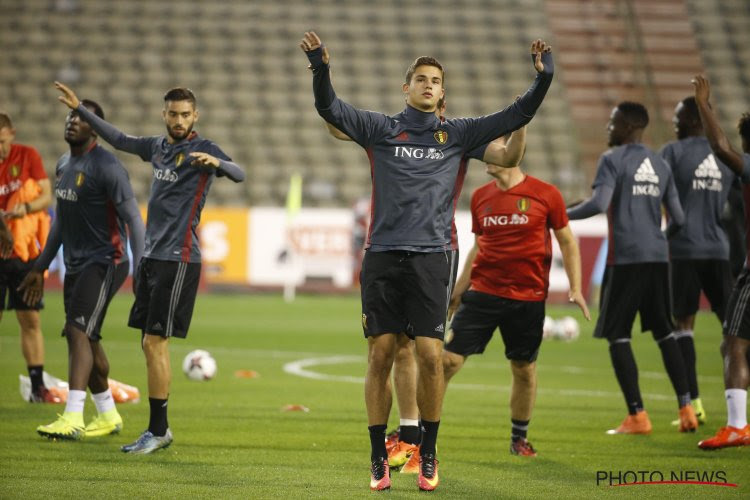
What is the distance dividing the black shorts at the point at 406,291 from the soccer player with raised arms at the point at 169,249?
57.2 inches

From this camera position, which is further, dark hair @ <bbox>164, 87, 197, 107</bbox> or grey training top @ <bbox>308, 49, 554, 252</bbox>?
dark hair @ <bbox>164, 87, 197, 107</bbox>

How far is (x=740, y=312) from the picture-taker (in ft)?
25.1

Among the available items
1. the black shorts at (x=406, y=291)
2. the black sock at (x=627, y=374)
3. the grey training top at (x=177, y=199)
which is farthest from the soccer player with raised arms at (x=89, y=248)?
the black sock at (x=627, y=374)

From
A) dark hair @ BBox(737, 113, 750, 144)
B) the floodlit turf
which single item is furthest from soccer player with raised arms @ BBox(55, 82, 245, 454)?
dark hair @ BBox(737, 113, 750, 144)

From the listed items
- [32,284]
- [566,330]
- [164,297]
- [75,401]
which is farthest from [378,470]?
[566,330]

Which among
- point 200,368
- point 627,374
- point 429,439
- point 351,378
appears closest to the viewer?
point 429,439

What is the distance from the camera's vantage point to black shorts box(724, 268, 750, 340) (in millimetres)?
7646

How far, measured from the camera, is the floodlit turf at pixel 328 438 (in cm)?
614

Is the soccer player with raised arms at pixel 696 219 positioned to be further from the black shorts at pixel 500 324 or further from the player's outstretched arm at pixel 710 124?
the black shorts at pixel 500 324

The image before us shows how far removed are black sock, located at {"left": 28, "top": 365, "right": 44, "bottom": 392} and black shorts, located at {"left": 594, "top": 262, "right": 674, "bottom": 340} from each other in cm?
445

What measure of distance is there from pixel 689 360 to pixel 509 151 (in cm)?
352

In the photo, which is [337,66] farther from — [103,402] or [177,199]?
[177,199]

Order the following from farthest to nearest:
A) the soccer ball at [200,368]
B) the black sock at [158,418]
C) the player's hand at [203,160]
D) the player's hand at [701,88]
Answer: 1. the soccer ball at [200,368]
2. the black sock at [158,418]
3. the player's hand at [701,88]
4. the player's hand at [203,160]

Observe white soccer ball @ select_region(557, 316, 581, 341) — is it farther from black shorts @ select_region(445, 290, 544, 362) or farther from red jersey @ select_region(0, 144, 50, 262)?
black shorts @ select_region(445, 290, 544, 362)
